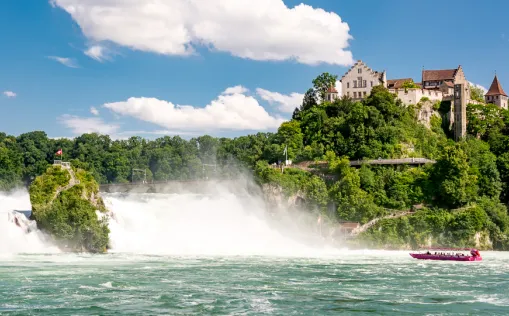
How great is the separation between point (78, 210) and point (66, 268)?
11.6m

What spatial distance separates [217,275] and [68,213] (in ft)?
59.5

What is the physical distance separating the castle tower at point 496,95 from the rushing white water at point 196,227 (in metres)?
43.6

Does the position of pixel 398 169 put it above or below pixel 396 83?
below

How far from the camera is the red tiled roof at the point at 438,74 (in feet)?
294

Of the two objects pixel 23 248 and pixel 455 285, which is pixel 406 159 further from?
pixel 23 248

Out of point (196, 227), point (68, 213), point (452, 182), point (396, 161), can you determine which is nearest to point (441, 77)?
point (396, 161)

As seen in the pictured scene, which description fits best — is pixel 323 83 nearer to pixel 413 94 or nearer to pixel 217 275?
pixel 413 94

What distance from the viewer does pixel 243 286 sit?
115ft

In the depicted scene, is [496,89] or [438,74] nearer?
[438,74]

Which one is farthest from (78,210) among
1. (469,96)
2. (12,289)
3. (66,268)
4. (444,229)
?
(469,96)

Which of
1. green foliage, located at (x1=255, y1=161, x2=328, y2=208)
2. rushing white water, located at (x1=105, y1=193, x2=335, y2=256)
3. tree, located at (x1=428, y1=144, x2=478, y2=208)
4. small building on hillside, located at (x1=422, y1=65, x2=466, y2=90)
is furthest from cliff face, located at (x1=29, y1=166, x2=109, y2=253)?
small building on hillside, located at (x1=422, y1=65, x2=466, y2=90)

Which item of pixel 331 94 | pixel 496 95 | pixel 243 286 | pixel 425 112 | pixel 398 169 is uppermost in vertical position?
pixel 496 95

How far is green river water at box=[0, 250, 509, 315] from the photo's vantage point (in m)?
29.8

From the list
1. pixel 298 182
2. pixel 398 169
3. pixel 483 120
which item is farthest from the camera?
pixel 483 120
